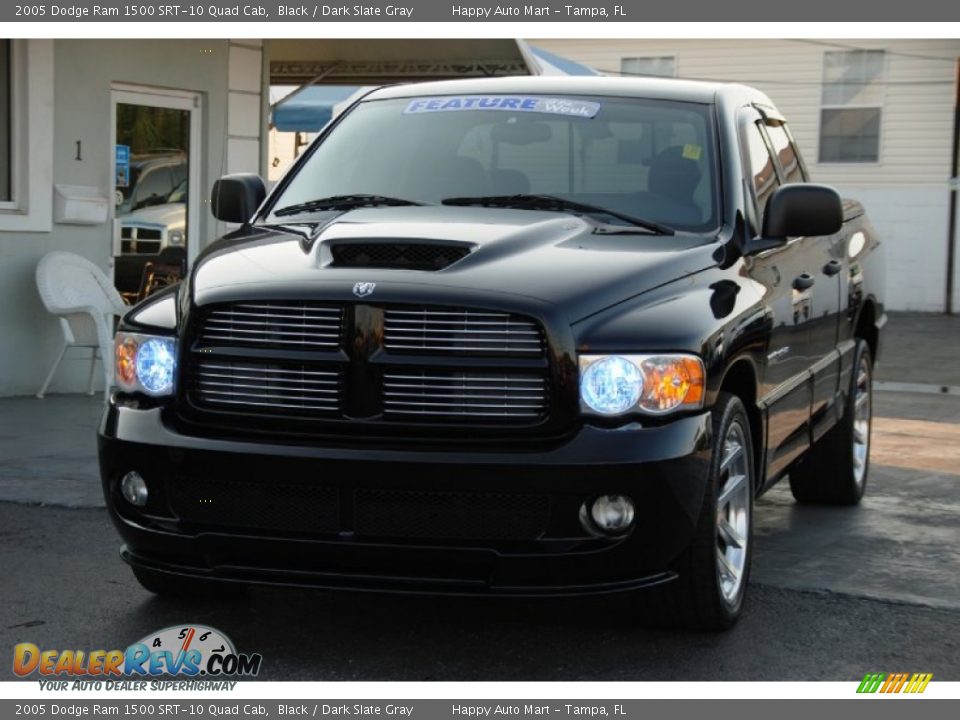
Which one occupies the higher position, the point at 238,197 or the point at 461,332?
the point at 238,197

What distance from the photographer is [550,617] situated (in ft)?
17.0

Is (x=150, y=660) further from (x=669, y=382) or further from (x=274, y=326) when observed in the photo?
(x=669, y=382)

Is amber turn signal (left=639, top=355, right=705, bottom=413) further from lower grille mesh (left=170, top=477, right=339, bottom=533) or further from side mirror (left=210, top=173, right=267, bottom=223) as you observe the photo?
side mirror (left=210, top=173, right=267, bottom=223)

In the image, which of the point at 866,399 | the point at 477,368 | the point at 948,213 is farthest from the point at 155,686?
the point at 948,213

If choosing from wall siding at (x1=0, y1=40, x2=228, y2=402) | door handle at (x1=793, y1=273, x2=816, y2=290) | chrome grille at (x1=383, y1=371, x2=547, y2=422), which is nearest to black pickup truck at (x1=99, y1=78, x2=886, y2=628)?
chrome grille at (x1=383, y1=371, x2=547, y2=422)

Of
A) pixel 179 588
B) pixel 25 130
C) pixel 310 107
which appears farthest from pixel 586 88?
pixel 310 107

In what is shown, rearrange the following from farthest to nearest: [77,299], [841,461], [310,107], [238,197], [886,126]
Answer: [886,126] < [310,107] < [77,299] < [841,461] < [238,197]

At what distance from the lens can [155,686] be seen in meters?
4.41

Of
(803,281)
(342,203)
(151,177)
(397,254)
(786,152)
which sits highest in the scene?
(786,152)

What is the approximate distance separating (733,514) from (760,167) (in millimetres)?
1672

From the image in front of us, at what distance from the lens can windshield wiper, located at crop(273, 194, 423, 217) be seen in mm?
5570

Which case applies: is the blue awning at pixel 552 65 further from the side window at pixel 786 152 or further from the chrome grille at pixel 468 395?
the chrome grille at pixel 468 395

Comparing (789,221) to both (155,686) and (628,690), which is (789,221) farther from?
(155,686)

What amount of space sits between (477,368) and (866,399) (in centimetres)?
408
